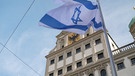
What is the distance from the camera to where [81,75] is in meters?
30.2

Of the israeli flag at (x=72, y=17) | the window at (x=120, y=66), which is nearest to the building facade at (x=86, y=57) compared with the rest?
the window at (x=120, y=66)

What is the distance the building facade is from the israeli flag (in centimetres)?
1482

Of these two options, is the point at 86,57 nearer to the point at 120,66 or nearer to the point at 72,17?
the point at 120,66

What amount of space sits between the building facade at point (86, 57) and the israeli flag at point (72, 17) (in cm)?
1482

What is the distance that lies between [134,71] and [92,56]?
22.7ft

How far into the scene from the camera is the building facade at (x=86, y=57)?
27.7m

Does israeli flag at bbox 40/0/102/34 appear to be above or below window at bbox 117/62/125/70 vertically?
below

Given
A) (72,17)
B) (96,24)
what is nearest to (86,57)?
(72,17)

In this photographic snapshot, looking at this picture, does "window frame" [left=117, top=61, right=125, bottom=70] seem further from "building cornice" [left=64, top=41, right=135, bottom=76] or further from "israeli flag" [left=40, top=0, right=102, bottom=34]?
"israeli flag" [left=40, top=0, right=102, bottom=34]

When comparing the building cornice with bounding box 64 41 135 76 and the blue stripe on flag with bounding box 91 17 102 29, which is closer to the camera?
the blue stripe on flag with bounding box 91 17 102 29

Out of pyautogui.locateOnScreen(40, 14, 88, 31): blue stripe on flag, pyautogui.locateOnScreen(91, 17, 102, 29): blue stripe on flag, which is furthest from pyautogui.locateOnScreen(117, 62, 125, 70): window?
pyautogui.locateOnScreen(40, 14, 88, 31): blue stripe on flag

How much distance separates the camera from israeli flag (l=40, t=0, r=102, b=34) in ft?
44.7

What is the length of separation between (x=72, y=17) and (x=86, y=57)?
1806 centimetres

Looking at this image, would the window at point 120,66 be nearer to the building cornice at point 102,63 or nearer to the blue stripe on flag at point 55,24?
the building cornice at point 102,63
